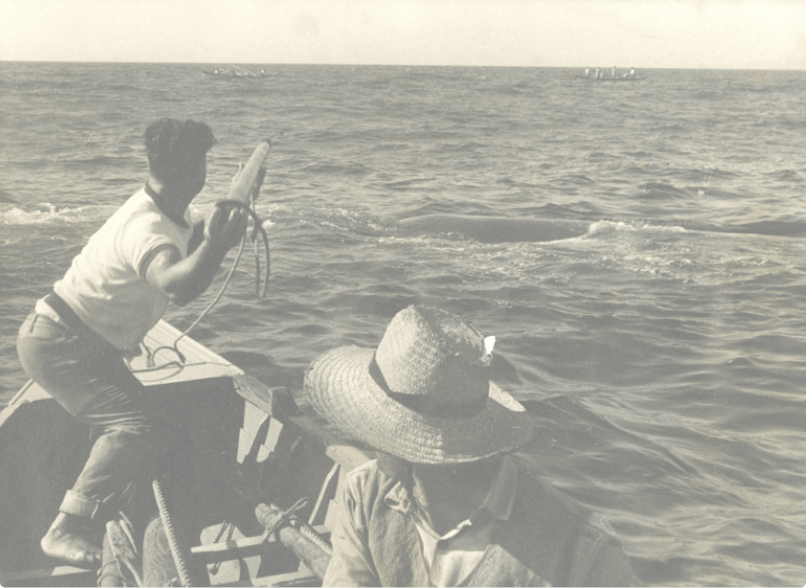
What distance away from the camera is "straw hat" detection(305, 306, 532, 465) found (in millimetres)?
2096

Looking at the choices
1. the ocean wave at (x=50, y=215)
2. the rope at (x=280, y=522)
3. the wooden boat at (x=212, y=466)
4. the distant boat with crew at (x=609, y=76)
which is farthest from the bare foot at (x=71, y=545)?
the distant boat with crew at (x=609, y=76)

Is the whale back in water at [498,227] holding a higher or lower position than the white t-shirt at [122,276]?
→ lower

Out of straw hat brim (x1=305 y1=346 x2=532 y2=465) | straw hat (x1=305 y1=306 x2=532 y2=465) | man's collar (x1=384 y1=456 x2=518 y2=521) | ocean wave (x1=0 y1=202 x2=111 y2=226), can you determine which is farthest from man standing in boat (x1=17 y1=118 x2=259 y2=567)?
ocean wave (x1=0 y1=202 x2=111 y2=226)

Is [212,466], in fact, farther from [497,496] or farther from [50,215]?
[50,215]

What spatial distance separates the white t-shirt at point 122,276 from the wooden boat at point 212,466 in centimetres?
91

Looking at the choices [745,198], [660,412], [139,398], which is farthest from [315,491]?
[745,198]

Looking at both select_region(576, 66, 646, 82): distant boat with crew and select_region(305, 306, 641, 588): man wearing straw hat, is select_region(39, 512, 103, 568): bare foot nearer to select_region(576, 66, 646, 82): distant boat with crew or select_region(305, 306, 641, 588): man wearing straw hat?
select_region(305, 306, 641, 588): man wearing straw hat

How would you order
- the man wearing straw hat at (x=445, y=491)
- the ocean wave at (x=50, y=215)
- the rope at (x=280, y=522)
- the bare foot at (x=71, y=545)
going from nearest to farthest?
the man wearing straw hat at (x=445, y=491)
the bare foot at (x=71, y=545)
the rope at (x=280, y=522)
the ocean wave at (x=50, y=215)

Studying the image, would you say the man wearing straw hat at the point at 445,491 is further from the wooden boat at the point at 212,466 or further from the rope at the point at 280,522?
the wooden boat at the point at 212,466

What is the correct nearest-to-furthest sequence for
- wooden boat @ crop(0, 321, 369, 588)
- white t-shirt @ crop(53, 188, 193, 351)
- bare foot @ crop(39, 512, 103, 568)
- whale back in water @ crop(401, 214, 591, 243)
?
white t-shirt @ crop(53, 188, 193, 351)
bare foot @ crop(39, 512, 103, 568)
wooden boat @ crop(0, 321, 369, 588)
whale back in water @ crop(401, 214, 591, 243)

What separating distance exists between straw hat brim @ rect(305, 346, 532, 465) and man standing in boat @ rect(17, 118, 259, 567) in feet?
3.92

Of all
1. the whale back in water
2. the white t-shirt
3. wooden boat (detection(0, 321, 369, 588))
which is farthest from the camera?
the whale back in water

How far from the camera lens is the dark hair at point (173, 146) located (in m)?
3.41

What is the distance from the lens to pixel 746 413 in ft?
28.1
